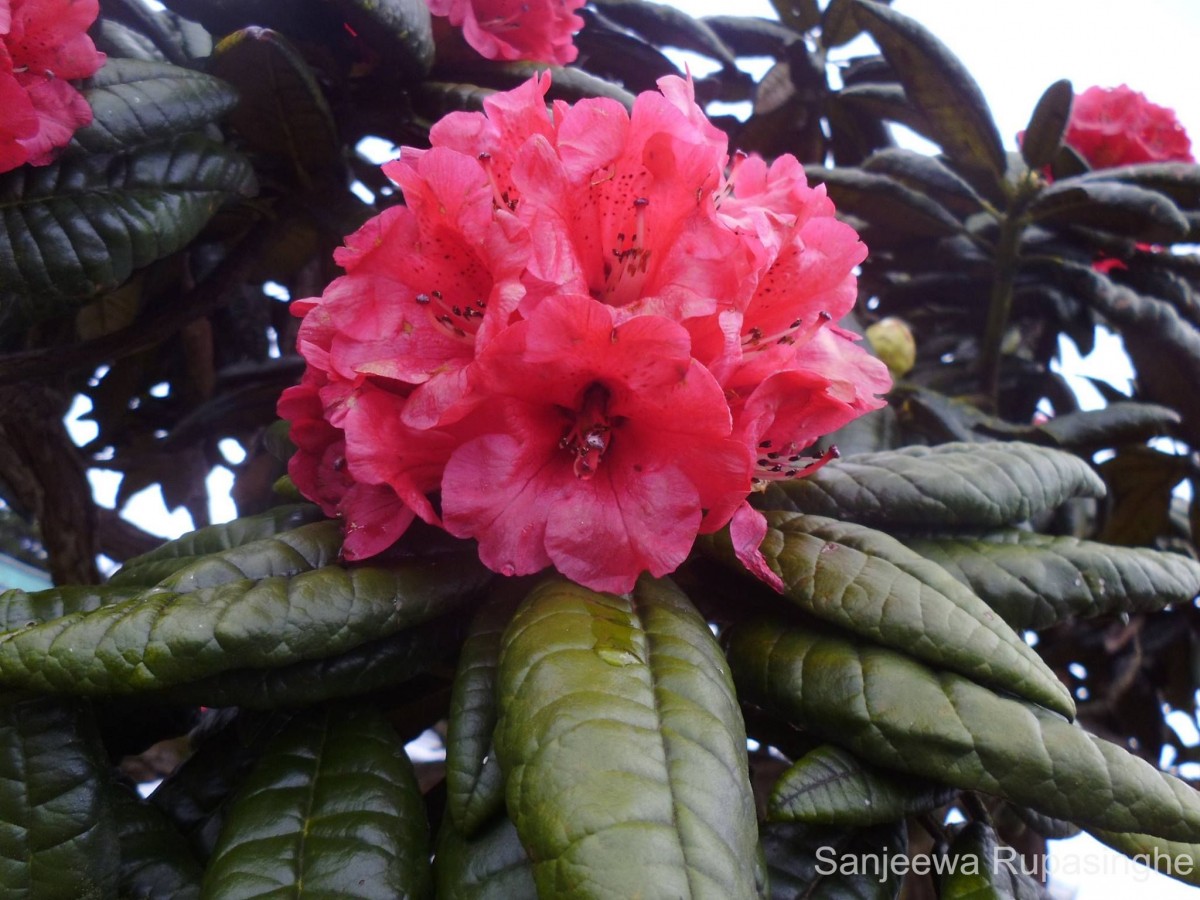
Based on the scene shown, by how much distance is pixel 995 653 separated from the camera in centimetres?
66

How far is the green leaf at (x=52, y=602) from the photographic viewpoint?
723 mm

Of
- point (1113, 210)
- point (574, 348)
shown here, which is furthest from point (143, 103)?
point (1113, 210)

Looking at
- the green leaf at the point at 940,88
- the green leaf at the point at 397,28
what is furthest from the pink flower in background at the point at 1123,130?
the green leaf at the point at 397,28

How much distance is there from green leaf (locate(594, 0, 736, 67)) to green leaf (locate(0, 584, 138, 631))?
110 cm

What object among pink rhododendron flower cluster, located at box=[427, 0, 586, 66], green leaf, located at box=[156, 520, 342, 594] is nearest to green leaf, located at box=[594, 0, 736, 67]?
pink rhododendron flower cluster, located at box=[427, 0, 586, 66]

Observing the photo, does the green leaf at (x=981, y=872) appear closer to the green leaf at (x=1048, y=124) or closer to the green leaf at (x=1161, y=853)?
the green leaf at (x=1161, y=853)

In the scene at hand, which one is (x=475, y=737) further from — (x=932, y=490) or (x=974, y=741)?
(x=932, y=490)

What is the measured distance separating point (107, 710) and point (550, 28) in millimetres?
918

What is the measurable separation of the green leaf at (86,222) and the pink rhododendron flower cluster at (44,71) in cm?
3

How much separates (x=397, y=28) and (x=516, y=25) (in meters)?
0.23

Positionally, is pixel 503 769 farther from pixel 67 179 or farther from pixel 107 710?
pixel 67 179

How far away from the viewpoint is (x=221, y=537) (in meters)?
0.86

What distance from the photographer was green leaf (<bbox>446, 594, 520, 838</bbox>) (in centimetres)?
62

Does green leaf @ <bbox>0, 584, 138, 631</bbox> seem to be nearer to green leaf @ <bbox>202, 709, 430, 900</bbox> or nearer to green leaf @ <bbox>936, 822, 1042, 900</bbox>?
green leaf @ <bbox>202, 709, 430, 900</bbox>
